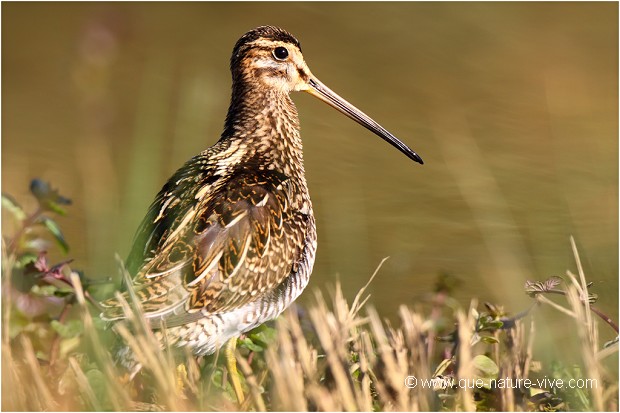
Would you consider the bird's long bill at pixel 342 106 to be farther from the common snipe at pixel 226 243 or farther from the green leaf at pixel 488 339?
the green leaf at pixel 488 339

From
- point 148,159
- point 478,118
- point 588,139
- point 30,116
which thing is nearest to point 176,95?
point 30,116

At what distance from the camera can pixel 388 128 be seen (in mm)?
7668

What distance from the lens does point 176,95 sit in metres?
7.39

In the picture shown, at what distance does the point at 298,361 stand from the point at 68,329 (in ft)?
3.12

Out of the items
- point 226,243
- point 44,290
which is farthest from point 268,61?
point 44,290

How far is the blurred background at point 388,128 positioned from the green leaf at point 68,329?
1.03ft

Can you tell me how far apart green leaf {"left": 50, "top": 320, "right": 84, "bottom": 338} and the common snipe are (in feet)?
0.95

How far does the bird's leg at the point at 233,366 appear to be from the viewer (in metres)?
3.94

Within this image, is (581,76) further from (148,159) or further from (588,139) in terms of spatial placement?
(148,159)

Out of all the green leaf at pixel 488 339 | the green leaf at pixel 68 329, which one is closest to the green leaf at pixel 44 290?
the green leaf at pixel 68 329

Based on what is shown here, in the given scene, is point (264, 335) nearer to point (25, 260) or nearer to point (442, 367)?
point (442, 367)

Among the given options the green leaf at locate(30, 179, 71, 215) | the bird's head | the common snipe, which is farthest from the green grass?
the bird's head

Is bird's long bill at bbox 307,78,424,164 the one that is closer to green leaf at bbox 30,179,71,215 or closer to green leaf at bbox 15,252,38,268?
green leaf at bbox 30,179,71,215

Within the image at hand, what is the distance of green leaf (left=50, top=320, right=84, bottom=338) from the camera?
4188 millimetres
